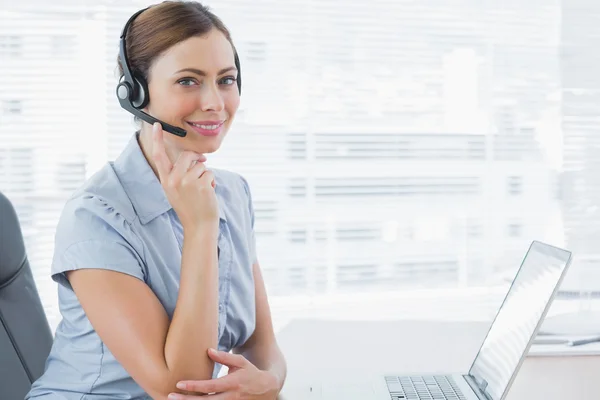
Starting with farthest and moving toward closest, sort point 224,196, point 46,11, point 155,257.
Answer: point 46,11 → point 224,196 → point 155,257

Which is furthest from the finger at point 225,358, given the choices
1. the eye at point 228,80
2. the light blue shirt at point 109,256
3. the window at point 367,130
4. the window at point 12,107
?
the window at point 12,107

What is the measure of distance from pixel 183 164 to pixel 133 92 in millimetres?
159

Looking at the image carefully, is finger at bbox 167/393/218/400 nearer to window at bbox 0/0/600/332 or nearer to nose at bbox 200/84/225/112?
nose at bbox 200/84/225/112

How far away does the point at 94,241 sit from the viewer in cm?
106

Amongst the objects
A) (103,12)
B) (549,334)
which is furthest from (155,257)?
(549,334)

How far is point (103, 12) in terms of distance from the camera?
1975mm

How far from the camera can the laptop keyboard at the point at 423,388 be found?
3.92 feet

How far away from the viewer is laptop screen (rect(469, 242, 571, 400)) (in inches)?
45.3

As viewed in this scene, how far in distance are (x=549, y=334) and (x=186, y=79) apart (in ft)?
4.89

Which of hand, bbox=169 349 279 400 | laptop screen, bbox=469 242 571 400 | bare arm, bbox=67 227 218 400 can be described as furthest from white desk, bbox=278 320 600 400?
bare arm, bbox=67 227 218 400

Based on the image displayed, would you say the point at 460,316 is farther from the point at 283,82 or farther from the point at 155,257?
the point at 155,257

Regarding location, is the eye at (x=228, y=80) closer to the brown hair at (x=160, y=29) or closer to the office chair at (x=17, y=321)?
the brown hair at (x=160, y=29)

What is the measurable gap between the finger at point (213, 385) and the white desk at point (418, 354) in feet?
2.60

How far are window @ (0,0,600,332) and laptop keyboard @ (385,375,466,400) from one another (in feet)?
2.55
